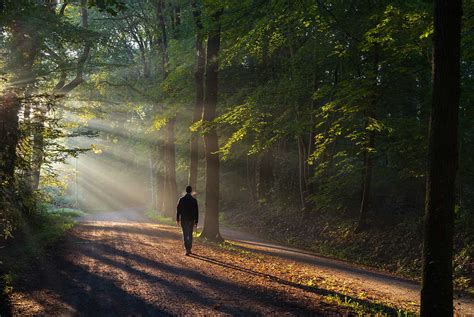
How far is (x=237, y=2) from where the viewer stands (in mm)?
10305

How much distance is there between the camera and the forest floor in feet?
22.7

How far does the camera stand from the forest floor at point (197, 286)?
693 cm

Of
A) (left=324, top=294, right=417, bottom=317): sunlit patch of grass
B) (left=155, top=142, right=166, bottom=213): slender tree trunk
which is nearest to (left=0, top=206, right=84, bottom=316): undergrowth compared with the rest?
(left=324, top=294, right=417, bottom=317): sunlit patch of grass

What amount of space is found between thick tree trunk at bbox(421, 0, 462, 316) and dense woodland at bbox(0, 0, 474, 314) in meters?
0.11

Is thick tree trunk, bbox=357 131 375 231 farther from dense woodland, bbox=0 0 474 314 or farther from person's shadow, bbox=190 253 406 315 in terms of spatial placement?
person's shadow, bbox=190 253 406 315

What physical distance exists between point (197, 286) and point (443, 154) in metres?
5.41

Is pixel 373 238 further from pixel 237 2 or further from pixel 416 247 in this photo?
pixel 237 2

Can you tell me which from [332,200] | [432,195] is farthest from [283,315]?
[332,200]

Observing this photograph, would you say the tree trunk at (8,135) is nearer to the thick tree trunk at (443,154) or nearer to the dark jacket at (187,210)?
the dark jacket at (187,210)

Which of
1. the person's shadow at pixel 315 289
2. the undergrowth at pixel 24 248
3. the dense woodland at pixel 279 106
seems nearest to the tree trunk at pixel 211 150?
the dense woodland at pixel 279 106

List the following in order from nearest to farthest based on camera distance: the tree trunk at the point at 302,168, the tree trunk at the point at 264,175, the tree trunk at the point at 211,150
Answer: the tree trunk at the point at 211,150
the tree trunk at the point at 302,168
the tree trunk at the point at 264,175

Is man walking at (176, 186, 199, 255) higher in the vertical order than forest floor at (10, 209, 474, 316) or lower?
higher

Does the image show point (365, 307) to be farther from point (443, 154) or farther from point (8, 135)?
point (8, 135)

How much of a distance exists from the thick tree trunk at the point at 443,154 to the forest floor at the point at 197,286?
5.65 feet
